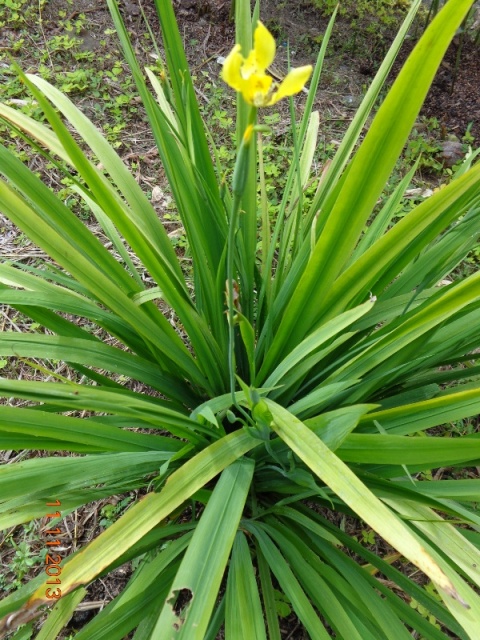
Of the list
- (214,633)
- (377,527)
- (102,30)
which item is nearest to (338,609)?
(214,633)

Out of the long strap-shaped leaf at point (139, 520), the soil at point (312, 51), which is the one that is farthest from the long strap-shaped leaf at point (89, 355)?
the soil at point (312, 51)

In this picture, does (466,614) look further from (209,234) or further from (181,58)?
(181,58)

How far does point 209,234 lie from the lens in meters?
0.84

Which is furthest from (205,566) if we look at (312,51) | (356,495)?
(312,51)

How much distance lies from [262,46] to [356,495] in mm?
426

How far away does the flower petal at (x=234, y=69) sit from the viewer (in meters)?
0.34

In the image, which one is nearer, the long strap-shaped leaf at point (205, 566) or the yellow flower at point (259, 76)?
the yellow flower at point (259, 76)

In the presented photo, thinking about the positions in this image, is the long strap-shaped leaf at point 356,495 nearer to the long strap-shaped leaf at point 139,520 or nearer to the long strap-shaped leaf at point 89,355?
the long strap-shaped leaf at point 139,520

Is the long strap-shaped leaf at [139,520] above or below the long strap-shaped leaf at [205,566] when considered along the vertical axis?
above

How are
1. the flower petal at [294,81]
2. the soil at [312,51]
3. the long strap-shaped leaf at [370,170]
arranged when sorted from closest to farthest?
the flower petal at [294,81]
the long strap-shaped leaf at [370,170]
the soil at [312,51]

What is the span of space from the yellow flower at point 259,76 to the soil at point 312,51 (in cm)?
152

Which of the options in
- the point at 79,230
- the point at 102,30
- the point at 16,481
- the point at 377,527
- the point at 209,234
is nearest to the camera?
the point at 377,527

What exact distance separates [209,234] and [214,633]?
26.0 inches

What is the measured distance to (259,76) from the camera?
35cm
